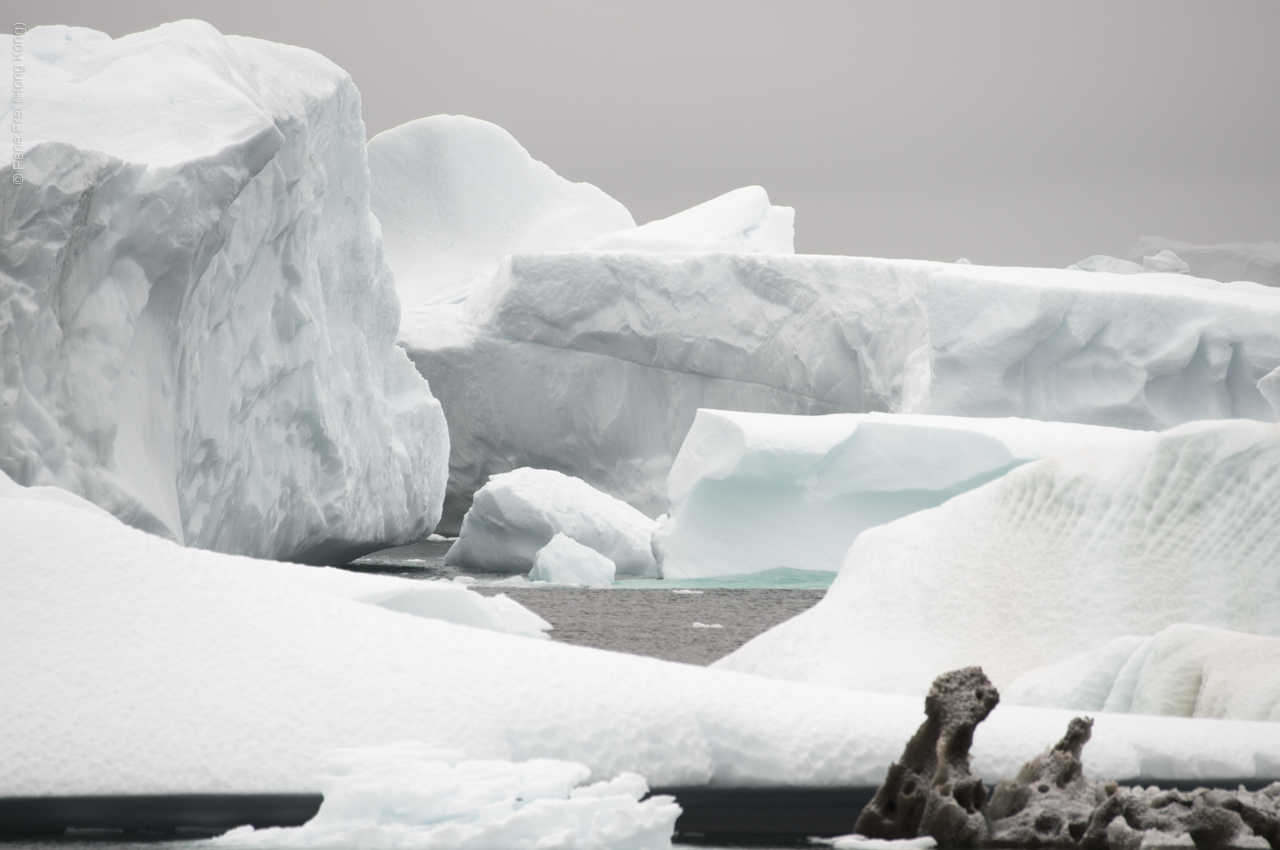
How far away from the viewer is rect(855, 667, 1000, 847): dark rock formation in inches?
93.6

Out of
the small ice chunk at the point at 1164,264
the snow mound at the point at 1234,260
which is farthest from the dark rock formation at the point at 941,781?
the snow mound at the point at 1234,260

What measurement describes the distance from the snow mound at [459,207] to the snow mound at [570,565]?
28.3 ft

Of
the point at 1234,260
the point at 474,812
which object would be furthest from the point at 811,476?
the point at 1234,260

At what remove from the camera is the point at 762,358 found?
14148 millimetres

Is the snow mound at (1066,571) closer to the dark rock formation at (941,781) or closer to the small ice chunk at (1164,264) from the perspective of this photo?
the dark rock formation at (941,781)

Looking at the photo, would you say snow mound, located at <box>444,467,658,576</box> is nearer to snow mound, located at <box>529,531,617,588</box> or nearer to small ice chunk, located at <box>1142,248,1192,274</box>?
snow mound, located at <box>529,531,617,588</box>

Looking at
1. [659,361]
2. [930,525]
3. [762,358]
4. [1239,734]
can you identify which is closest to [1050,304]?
[762,358]

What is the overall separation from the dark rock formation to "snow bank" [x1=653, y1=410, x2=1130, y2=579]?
6.60m

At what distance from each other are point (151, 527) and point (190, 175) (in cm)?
171

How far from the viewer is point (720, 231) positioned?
1659cm

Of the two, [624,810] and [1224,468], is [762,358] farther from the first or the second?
[624,810]

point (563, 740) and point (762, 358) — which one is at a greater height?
point (563, 740)

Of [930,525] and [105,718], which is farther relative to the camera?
[930,525]

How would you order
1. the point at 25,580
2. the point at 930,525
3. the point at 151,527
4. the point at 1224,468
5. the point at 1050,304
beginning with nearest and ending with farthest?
the point at 25,580 → the point at 1224,468 → the point at 930,525 → the point at 151,527 → the point at 1050,304
